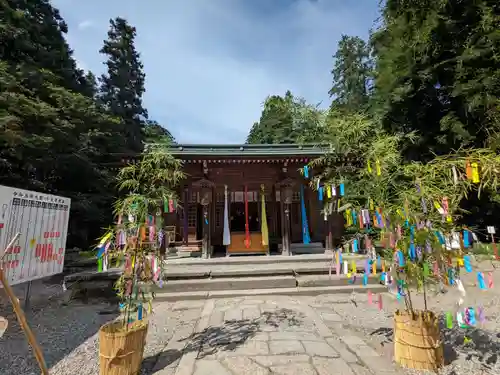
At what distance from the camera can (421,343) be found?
2914 millimetres

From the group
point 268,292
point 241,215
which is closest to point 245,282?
point 268,292

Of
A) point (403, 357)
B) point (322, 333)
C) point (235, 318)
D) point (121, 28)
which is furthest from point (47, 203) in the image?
point (121, 28)

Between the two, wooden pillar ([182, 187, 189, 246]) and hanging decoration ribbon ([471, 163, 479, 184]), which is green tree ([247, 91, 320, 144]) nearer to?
wooden pillar ([182, 187, 189, 246])

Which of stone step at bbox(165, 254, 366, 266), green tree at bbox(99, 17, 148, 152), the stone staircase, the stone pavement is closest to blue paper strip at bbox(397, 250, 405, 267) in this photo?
the stone pavement

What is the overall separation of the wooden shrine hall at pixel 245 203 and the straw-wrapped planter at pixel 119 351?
5.99 m

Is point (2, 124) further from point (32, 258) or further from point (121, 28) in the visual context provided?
point (121, 28)

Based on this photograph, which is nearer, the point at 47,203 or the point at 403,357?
the point at 403,357

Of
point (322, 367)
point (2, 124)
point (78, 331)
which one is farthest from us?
point (2, 124)

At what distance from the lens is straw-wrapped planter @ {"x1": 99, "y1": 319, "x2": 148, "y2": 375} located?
2.71 m

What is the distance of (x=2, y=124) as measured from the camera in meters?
8.13

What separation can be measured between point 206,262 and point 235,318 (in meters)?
3.73

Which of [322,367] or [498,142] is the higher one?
[498,142]

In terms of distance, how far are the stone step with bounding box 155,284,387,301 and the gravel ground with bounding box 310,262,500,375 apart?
195mm

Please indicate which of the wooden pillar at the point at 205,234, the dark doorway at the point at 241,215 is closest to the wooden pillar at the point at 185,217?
the wooden pillar at the point at 205,234
